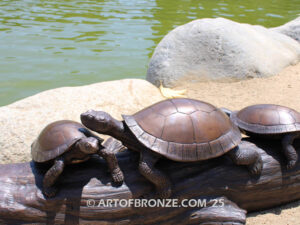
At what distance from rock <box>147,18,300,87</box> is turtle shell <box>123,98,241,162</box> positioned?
4.53m

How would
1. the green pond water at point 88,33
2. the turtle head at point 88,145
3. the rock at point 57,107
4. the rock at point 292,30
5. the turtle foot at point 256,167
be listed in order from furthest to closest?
the rock at point 292,30, the green pond water at point 88,33, the rock at point 57,107, the turtle foot at point 256,167, the turtle head at point 88,145

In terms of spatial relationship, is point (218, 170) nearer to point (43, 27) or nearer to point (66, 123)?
point (66, 123)

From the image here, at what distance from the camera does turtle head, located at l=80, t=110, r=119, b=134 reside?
2.94 m

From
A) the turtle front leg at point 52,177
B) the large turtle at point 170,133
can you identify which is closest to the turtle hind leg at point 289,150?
the large turtle at point 170,133

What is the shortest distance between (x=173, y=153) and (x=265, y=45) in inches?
248

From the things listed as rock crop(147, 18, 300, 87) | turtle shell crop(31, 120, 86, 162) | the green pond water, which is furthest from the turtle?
the green pond water

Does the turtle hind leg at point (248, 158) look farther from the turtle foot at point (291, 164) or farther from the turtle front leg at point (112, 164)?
the turtle front leg at point (112, 164)

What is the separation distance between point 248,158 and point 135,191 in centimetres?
116

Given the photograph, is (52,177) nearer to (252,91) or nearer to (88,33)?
(252,91)

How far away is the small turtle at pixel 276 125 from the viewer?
136 inches

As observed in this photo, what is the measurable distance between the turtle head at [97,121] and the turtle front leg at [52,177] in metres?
0.41

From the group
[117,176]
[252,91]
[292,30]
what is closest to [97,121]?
[117,176]

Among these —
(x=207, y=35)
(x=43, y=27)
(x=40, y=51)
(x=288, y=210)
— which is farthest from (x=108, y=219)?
(x=43, y=27)

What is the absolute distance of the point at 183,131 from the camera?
119 inches
